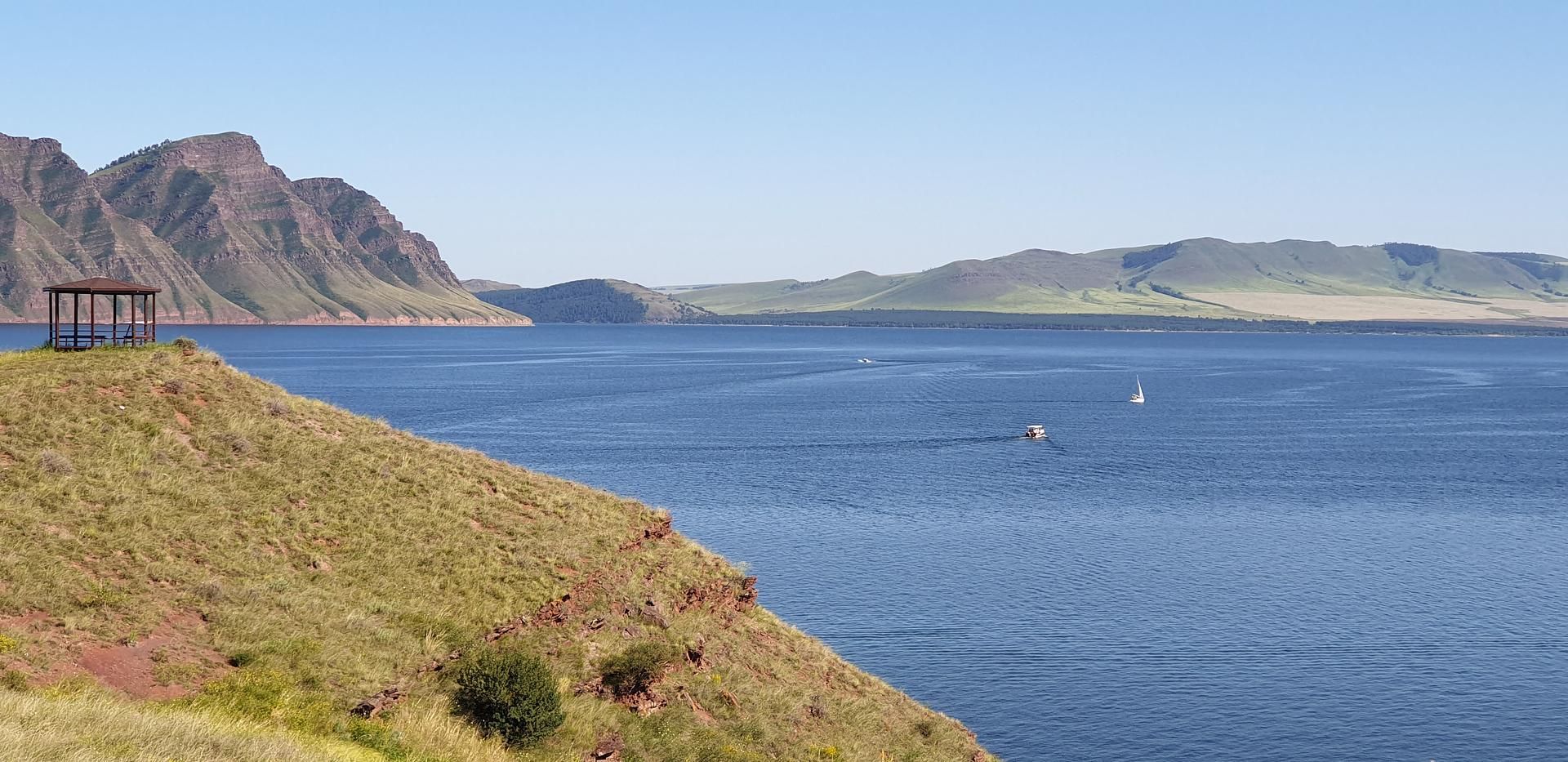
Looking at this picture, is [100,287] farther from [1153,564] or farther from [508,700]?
[1153,564]

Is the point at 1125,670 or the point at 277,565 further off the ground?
the point at 277,565

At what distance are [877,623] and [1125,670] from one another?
11881 mm

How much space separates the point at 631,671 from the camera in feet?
112

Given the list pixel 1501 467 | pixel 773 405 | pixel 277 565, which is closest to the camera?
pixel 277 565

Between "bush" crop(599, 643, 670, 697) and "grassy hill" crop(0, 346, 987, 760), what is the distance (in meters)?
0.33

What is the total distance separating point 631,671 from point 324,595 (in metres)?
8.02

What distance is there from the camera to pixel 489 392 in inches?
7402

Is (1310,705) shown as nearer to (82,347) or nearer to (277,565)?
(277,565)

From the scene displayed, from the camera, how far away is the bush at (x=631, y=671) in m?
34.0

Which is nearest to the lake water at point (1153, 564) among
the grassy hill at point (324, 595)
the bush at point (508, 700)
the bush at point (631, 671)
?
the grassy hill at point (324, 595)

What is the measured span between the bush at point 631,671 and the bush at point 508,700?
3.67 metres

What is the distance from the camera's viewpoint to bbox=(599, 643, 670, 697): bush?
34.0 m

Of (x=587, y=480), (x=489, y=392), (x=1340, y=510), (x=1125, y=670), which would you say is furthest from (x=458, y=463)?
(x=489, y=392)

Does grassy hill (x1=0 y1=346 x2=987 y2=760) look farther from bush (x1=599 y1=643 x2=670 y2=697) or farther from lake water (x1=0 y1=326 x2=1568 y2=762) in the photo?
lake water (x1=0 y1=326 x2=1568 y2=762)
